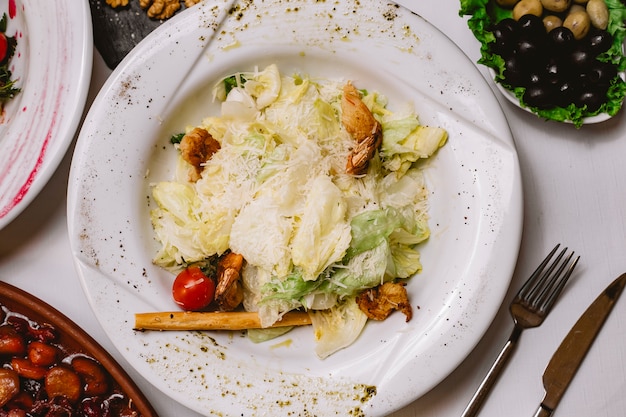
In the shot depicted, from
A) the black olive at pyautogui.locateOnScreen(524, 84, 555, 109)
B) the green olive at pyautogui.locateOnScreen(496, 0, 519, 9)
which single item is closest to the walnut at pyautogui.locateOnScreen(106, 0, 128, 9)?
the green olive at pyautogui.locateOnScreen(496, 0, 519, 9)

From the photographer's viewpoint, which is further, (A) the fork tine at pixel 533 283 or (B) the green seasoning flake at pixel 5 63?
(B) the green seasoning flake at pixel 5 63

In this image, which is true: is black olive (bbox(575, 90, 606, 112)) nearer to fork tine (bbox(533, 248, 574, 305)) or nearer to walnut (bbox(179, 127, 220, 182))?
fork tine (bbox(533, 248, 574, 305))

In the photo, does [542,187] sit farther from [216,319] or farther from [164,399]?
[164,399]

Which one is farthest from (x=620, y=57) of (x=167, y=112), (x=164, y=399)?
(x=164, y=399)

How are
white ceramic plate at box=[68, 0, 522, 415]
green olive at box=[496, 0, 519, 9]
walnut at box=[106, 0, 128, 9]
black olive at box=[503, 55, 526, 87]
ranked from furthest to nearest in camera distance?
walnut at box=[106, 0, 128, 9] < green olive at box=[496, 0, 519, 9] < black olive at box=[503, 55, 526, 87] < white ceramic plate at box=[68, 0, 522, 415]

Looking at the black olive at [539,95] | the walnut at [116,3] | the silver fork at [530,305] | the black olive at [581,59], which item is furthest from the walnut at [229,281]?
the black olive at [581,59]

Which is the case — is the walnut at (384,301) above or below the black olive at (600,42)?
below

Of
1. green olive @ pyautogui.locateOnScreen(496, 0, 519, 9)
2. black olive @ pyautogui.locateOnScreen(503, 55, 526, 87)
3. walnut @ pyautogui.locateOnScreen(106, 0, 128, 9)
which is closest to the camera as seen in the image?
black olive @ pyautogui.locateOnScreen(503, 55, 526, 87)

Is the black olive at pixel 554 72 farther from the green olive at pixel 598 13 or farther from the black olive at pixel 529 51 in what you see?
the green olive at pixel 598 13
